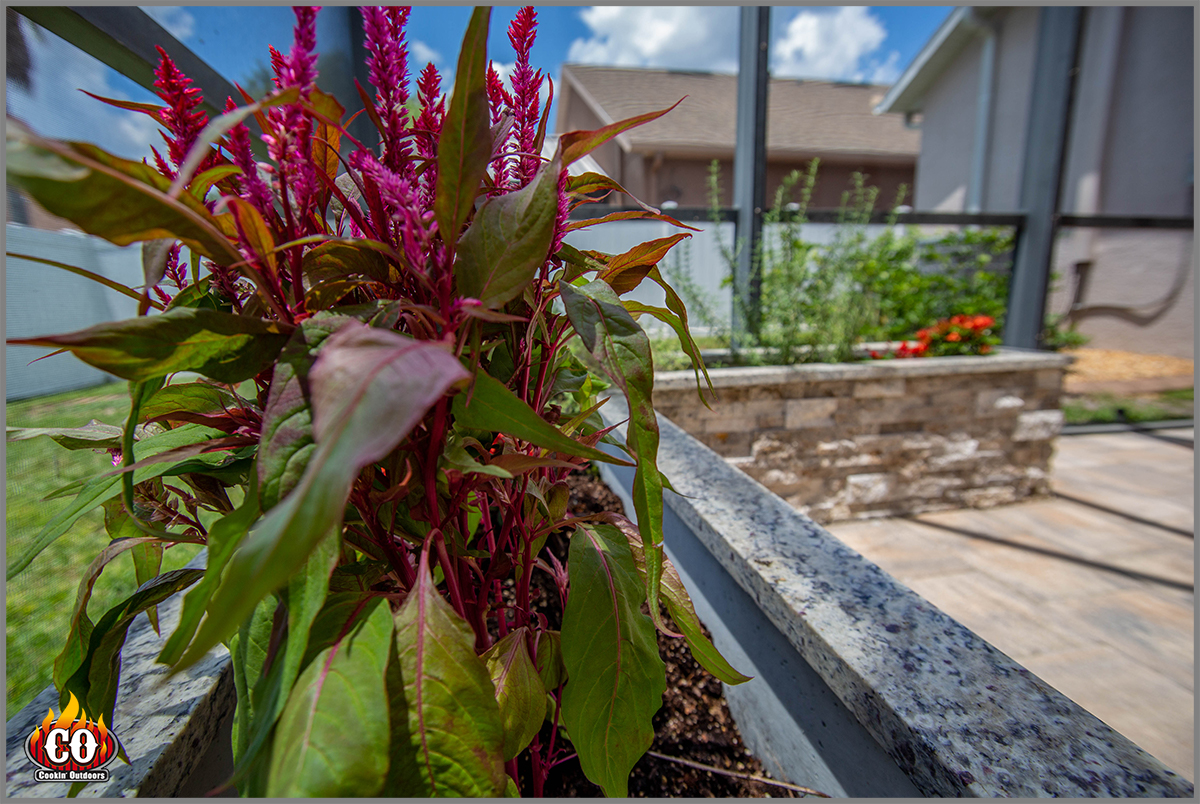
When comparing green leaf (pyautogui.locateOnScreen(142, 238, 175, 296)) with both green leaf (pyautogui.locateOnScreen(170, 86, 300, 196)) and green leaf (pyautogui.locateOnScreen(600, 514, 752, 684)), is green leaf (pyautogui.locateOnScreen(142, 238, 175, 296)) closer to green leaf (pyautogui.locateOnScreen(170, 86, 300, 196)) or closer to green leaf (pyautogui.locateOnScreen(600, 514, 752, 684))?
green leaf (pyautogui.locateOnScreen(170, 86, 300, 196))

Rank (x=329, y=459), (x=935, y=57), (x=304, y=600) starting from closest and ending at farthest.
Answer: (x=329, y=459) < (x=304, y=600) < (x=935, y=57)

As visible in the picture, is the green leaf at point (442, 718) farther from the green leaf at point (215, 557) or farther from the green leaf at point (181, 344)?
the green leaf at point (181, 344)

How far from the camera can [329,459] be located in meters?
0.23

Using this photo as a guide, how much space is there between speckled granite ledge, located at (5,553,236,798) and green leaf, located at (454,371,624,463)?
410mm

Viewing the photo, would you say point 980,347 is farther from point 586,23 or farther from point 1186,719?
point 586,23

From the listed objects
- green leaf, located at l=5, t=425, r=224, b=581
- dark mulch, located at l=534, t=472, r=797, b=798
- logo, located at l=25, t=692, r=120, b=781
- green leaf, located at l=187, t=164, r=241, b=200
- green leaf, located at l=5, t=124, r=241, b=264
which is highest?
green leaf, located at l=187, t=164, r=241, b=200

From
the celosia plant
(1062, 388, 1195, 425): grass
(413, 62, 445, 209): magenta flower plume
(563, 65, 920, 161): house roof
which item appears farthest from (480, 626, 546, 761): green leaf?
(563, 65, 920, 161): house roof

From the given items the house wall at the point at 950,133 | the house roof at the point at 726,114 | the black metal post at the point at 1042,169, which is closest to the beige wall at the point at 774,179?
the house roof at the point at 726,114

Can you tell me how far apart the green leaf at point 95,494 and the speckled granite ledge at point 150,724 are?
0.17 metres

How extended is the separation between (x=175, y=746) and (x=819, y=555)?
860 mm

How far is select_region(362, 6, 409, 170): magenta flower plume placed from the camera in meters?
0.37

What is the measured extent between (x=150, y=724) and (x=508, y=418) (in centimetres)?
59

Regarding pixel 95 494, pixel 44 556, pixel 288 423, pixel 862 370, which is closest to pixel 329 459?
pixel 288 423

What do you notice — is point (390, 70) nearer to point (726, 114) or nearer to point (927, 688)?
point (927, 688)
